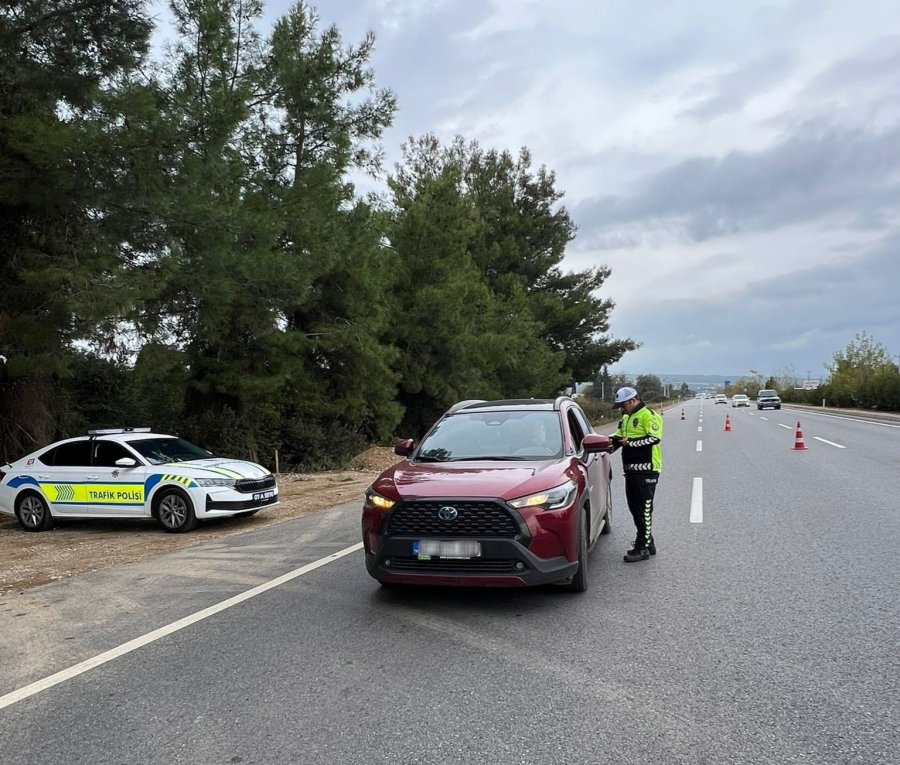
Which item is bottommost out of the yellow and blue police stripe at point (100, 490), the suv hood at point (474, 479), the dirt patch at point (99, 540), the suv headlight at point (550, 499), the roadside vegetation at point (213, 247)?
the dirt patch at point (99, 540)

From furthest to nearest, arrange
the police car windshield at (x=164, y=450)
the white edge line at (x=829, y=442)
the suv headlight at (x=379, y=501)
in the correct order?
1. the white edge line at (x=829, y=442)
2. the police car windshield at (x=164, y=450)
3. the suv headlight at (x=379, y=501)

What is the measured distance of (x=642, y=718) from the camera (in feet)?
12.1

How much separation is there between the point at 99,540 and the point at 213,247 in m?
4.78

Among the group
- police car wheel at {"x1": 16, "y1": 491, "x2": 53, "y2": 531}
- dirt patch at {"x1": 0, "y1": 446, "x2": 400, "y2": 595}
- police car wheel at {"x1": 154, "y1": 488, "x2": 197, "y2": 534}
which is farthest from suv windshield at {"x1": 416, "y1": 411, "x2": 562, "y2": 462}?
police car wheel at {"x1": 16, "y1": 491, "x2": 53, "y2": 531}

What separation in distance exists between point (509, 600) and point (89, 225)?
8857mm

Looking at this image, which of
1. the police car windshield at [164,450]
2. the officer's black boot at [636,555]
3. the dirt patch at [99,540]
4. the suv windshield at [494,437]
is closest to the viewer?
the suv windshield at [494,437]

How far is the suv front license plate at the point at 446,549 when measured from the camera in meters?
5.34

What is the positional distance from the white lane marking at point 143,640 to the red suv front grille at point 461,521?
5.77 feet

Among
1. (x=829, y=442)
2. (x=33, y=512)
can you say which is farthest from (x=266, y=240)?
(x=829, y=442)

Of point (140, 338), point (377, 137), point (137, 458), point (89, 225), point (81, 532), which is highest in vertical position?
point (377, 137)

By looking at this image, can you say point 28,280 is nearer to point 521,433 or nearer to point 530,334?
point 521,433

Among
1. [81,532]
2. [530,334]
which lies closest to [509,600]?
[81,532]

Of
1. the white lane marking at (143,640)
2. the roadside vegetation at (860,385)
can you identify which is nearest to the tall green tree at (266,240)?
the white lane marking at (143,640)

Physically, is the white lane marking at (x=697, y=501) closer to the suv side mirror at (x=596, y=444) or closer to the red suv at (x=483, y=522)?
the suv side mirror at (x=596, y=444)
